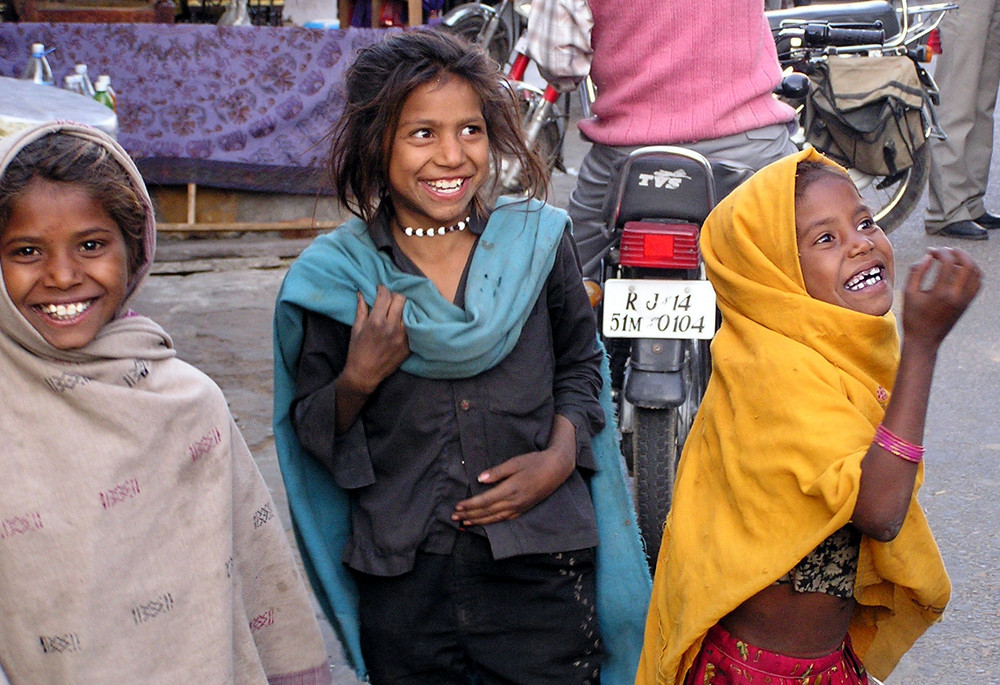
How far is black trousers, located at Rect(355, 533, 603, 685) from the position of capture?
2.13 meters

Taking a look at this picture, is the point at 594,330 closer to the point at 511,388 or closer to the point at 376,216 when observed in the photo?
the point at 511,388

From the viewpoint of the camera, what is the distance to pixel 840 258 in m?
1.88

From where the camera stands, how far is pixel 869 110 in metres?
5.95

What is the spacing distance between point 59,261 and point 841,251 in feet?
3.98

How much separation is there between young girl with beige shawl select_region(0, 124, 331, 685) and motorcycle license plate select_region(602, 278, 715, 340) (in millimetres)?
1427

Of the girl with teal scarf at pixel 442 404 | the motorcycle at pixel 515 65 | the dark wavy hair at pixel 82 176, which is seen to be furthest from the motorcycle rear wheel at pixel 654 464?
the motorcycle at pixel 515 65

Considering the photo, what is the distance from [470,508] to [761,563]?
1.73 ft

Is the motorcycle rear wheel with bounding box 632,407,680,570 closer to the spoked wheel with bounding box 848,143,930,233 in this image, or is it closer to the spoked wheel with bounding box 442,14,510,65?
the spoked wheel with bounding box 848,143,930,233

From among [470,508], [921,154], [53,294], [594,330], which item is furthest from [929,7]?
[53,294]

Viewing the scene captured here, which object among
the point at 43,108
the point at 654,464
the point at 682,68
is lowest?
the point at 654,464

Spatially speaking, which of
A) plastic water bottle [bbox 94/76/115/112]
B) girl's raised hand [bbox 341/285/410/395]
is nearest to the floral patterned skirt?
girl's raised hand [bbox 341/285/410/395]

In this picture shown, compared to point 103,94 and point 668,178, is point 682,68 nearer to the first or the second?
point 668,178

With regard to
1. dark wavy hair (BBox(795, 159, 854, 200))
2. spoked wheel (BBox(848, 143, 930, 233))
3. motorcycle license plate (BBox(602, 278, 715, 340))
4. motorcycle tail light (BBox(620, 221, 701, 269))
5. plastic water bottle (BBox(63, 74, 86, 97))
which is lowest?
spoked wheel (BBox(848, 143, 930, 233))

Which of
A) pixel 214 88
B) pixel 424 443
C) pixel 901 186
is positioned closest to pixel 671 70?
pixel 424 443
